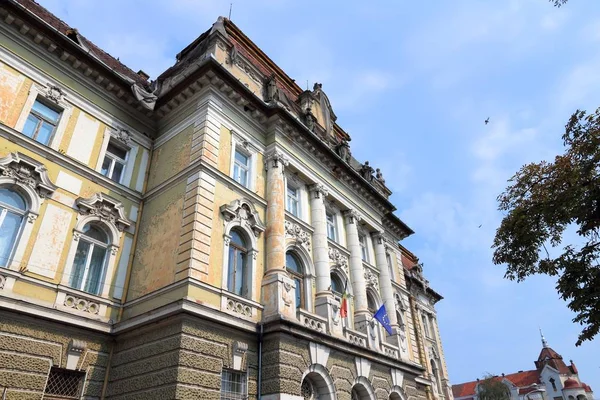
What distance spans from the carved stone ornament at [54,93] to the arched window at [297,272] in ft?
32.1

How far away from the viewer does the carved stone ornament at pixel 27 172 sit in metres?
12.4

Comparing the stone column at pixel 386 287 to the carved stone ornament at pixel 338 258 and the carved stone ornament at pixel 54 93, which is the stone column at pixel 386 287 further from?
the carved stone ornament at pixel 54 93

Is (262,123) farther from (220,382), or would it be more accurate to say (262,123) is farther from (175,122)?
(220,382)

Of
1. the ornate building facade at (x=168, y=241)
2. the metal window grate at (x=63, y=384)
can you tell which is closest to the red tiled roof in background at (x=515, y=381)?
the ornate building facade at (x=168, y=241)

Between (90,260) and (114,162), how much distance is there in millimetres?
3993

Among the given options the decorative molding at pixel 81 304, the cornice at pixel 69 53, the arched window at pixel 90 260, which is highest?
the cornice at pixel 69 53

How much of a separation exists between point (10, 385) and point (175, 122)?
1032cm

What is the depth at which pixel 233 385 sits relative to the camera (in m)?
12.4

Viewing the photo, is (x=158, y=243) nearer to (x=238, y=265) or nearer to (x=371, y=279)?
(x=238, y=265)

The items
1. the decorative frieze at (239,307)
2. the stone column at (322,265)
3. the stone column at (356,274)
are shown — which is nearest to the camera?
the decorative frieze at (239,307)

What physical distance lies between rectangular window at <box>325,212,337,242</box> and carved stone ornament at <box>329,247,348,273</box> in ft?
2.32

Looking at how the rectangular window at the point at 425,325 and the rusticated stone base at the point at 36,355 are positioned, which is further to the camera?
the rectangular window at the point at 425,325

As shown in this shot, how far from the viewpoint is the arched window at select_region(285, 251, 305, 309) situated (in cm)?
1673

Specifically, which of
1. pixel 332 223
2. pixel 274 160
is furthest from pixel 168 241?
pixel 332 223
